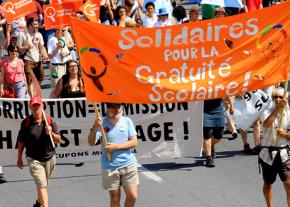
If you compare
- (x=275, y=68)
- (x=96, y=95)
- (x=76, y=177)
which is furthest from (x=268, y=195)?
(x=76, y=177)

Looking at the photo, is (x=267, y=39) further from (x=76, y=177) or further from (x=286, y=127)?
(x=76, y=177)

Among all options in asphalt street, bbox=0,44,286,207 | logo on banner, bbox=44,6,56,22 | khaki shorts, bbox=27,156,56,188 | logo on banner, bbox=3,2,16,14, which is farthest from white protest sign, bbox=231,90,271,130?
logo on banner, bbox=3,2,16,14

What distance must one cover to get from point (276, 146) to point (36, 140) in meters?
2.85

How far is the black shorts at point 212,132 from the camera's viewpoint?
1360 centimetres

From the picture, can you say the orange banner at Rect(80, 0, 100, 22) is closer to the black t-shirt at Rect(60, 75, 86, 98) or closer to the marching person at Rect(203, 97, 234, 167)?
the black t-shirt at Rect(60, 75, 86, 98)

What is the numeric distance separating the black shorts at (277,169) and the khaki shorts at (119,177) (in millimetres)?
1565

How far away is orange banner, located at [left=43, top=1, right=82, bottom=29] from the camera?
19.5 m

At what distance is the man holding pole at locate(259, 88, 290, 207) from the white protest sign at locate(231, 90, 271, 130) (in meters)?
4.17

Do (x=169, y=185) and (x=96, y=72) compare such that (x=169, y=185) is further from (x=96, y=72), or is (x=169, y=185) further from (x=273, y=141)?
(x=96, y=72)

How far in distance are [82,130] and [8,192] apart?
5.01ft

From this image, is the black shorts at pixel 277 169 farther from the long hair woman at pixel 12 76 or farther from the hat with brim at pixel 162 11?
the hat with brim at pixel 162 11

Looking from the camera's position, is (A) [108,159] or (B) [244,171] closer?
(A) [108,159]

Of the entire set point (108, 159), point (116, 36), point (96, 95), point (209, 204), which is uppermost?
point (116, 36)

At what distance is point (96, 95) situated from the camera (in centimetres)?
1048
